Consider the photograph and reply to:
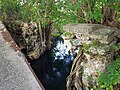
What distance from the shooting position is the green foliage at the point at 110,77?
4.16m

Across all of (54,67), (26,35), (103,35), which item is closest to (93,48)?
(103,35)

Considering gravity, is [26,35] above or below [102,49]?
below

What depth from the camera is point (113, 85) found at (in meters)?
4.41

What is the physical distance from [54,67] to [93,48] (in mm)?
9198

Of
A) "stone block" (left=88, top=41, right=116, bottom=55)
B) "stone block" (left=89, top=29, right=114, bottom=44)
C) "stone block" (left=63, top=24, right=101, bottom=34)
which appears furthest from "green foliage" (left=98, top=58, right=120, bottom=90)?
"stone block" (left=63, top=24, right=101, bottom=34)

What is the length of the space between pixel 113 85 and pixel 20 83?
194 cm

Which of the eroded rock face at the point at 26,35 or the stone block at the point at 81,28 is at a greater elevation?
the stone block at the point at 81,28

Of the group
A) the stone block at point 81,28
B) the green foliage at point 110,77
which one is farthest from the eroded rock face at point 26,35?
the green foliage at point 110,77

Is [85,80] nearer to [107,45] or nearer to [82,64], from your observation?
[82,64]

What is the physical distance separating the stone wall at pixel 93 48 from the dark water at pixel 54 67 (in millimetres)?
5783

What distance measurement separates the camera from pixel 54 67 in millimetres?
13625

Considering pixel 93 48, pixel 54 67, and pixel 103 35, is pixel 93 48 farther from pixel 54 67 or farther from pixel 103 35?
pixel 54 67

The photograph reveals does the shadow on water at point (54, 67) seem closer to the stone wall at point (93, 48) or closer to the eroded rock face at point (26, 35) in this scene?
the eroded rock face at point (26, 35)

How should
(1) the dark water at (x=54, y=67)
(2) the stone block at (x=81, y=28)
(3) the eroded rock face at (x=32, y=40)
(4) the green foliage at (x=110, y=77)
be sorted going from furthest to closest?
(3) the eroded rock face at (x=32, y=40), (1) the dark water at (x=54, y=67), (2) the stone block at (x=81, y=28), (4) the green foliage at (x=110, y=77)
